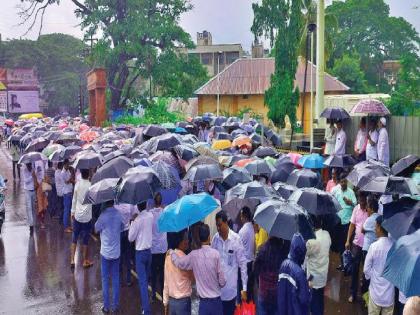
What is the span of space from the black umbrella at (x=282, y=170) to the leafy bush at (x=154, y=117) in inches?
894

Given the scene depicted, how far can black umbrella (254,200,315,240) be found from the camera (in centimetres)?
572

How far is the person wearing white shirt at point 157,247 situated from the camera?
7.49m

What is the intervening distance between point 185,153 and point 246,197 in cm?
382

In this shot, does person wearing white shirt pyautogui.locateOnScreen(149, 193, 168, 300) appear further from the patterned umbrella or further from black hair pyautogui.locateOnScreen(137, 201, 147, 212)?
the patterned umbrella

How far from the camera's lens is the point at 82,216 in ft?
31.6

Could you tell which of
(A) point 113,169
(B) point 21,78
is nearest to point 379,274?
(A) point 113,169

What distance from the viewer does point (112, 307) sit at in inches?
310

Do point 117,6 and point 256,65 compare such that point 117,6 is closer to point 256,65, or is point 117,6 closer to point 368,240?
point 256,65

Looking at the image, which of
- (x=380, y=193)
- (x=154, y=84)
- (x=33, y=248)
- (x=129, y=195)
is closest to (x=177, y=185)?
(x=129, y=195)

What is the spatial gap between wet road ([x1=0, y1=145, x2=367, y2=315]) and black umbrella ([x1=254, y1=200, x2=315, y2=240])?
2377 mm

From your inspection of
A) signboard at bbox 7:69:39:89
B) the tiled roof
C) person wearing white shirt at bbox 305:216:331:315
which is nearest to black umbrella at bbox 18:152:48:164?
person wearing white shirt at bbox 305:216:331:315

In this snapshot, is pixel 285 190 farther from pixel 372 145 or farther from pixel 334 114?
pixel 334 114

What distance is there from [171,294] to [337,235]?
4020mm

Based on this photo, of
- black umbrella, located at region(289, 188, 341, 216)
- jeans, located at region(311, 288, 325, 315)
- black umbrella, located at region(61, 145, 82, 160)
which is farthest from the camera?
black umbrella, located at region(61, 145, 82, 160)
